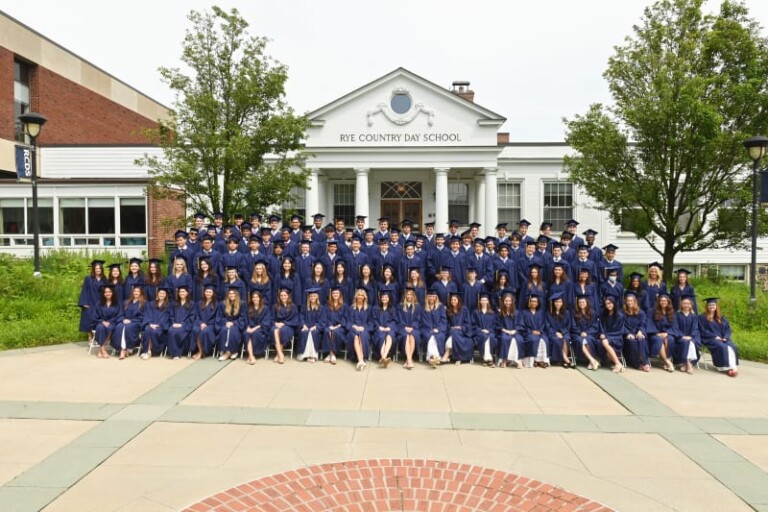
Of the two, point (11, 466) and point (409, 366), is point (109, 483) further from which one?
point (409, 366)

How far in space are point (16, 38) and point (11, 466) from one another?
2785 cm

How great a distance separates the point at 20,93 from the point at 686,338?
3038 centimetres

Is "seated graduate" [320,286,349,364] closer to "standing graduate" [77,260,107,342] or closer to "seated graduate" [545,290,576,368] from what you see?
"seated graduate" [545,290,576,368]

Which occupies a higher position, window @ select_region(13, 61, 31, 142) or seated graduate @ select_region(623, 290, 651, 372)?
window @ select_region(13, 61, 31, 142)

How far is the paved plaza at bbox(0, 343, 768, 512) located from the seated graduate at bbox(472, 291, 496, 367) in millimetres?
524

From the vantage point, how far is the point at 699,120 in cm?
1230

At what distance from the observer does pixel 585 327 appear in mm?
8820

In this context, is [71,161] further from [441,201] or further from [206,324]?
[206,324]

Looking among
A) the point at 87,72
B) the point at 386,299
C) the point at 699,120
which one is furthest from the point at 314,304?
the point at 87,72

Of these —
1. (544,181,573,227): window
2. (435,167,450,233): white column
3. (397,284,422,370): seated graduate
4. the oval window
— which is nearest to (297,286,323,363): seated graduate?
(397,284,422,370): seated graduate

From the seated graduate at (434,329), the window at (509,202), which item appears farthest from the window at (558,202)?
the seated graduate at (434,329)

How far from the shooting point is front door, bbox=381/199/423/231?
72.7 feet

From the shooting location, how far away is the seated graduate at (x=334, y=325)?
8.77 meters

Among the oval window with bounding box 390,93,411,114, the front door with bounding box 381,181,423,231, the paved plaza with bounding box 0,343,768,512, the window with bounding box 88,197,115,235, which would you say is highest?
the oval window with bounding box 390,93,411,114
